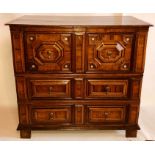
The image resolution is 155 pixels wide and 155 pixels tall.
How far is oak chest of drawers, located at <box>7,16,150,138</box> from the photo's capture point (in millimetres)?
1581

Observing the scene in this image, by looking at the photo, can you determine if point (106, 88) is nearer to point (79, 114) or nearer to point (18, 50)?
point (79, 114)

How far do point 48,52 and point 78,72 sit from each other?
0.93 feet

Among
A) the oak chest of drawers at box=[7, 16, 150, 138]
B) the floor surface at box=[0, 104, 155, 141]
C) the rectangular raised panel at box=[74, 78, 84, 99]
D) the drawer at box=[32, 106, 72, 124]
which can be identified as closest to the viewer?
the oak chest of drawers at box=[7, 16, 150, 138]


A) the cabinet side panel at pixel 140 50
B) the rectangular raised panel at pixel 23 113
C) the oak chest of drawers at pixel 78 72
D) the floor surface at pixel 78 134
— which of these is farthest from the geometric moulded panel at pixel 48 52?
the floor surface at pixel 78 134

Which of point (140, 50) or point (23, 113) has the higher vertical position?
point (140, 50)

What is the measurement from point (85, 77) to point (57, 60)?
262 mm

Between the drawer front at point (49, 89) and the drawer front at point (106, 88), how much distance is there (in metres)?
0.18

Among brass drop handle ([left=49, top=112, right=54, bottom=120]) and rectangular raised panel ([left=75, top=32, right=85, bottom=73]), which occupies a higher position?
rectangular raised panel ([left=75, top=32, right=85, bottom=73])

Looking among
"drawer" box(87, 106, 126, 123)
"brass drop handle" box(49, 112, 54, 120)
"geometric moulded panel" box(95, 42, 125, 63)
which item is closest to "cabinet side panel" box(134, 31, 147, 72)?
"geometric moulded panel" box(95, 42, 125, 63)

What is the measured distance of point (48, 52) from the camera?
1.62 metres

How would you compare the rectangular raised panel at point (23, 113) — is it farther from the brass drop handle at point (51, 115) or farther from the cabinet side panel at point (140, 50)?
the cabinet side panel at point (140, 50)

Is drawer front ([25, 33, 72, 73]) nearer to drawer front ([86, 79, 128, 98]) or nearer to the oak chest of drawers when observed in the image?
the oak chest of drawers

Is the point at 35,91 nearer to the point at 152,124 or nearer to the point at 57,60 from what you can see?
the point at 57,60

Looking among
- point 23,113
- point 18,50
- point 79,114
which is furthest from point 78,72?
point 23,113
